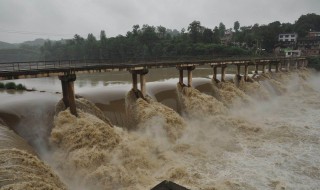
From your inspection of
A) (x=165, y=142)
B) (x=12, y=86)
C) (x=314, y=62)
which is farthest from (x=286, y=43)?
(x=12, y=86)

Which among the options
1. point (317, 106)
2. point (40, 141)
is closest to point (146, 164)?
point (40, 141)

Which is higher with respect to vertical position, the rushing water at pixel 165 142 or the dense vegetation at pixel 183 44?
the dense vegetation at pixel 183 44

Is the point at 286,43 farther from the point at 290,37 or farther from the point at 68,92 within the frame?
the point at 68,92

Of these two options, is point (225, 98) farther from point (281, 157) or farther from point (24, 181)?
point (24, 181)

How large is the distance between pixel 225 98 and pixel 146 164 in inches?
655

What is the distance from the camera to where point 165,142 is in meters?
19.2

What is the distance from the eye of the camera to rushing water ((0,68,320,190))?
47.4 feet

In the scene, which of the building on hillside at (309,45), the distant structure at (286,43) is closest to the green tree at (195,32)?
the distant structure at (286,43)

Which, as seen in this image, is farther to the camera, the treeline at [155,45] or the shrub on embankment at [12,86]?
the treeline at [155,45]

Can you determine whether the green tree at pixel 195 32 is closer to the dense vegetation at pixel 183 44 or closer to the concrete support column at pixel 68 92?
the dense vegetation at pixel 183 44

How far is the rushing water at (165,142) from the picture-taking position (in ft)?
47.4

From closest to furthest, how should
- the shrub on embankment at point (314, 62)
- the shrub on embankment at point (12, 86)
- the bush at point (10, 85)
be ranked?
1. the shrub on embankment at point (12, 86)
2. the bush at point (10, 85)
3. the shrub on embankment at point (314, 62)

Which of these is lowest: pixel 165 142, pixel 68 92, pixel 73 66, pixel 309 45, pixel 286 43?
pixel 165 142

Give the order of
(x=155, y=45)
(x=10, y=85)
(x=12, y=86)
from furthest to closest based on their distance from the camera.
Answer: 1. (x=155, y=45)
2. (x=10, y=85)
3. (x=12, y=86)
